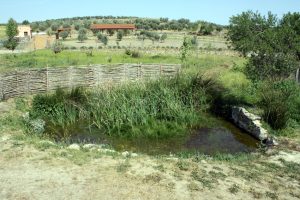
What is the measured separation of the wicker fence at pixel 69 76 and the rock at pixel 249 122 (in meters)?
4.35

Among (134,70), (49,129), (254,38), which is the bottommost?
(49,129)

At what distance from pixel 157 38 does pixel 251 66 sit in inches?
1739

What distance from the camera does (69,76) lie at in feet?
59.4

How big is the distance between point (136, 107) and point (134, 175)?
579 cm

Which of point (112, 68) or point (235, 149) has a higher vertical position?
point (112, 68)

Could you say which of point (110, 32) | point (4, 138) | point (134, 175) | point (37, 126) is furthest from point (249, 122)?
point (110, 32)

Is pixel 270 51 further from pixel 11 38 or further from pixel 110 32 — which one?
pixel 110 32

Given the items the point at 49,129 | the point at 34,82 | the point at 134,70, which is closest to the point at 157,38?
the point at 134,70

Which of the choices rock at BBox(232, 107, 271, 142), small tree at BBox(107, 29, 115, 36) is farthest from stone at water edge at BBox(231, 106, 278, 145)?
small tree at BBox(107, 29, 115, 36)

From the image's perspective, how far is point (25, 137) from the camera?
10586mm

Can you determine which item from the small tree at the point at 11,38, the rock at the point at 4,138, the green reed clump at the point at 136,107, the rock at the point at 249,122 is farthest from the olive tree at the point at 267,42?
the small tree at the point at 11,38

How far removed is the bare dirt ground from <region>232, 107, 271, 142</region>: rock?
2.28m

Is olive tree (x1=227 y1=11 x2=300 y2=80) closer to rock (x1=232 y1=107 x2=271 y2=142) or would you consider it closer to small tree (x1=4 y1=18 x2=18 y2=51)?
rock (x1=232 y1=107 x2=271 y2=142)

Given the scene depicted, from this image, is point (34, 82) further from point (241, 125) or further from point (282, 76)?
point (282, 76)
